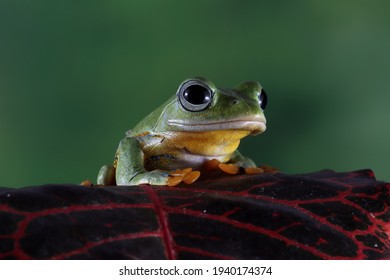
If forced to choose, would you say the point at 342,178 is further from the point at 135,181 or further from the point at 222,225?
the point at 135,181

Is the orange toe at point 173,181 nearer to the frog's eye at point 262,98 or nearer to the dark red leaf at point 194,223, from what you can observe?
the dark red leaf at point 194,223

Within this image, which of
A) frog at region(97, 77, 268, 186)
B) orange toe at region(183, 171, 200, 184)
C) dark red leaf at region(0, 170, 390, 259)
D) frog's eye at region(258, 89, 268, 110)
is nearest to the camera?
dark red leaf at region(0, 170, 390, 259)

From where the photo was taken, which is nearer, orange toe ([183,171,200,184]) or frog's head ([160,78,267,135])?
orange toe ([183,171,200,184])

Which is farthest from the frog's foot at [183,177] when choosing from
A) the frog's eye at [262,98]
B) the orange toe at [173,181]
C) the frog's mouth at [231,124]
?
the frog's eye at [262,98]

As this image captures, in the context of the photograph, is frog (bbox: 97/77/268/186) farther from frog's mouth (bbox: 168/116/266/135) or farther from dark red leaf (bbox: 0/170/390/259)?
dark red leaf (bbox: 0/170/390/259)

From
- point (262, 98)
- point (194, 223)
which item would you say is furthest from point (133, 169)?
point (194, 223)

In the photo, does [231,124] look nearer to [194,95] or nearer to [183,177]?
[194,95]

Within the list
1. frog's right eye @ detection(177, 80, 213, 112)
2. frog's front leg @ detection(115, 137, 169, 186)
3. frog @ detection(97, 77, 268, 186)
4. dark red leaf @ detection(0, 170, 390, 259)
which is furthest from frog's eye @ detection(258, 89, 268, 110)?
dark red leaf @ detection(0, 170, 390, 259)

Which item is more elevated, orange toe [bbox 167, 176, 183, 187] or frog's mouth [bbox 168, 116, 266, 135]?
frog's mouth [bbox 168, 116, 266, 135]
